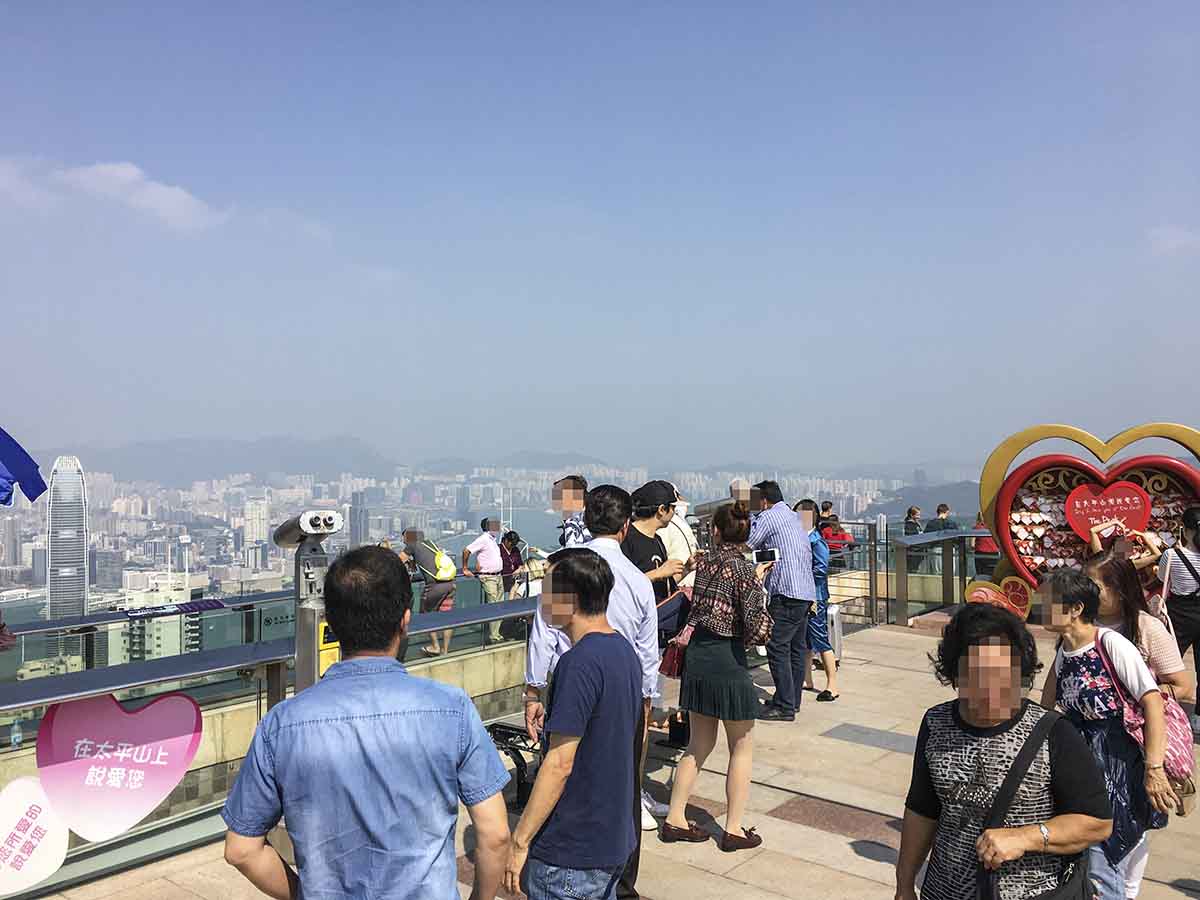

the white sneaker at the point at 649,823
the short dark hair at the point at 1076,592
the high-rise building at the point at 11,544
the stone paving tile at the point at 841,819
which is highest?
the short dark hair at the point at 1076,592

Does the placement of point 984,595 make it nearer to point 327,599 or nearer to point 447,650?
point 447,650

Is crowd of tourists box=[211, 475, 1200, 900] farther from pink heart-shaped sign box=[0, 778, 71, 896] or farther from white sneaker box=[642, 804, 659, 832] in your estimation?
pink heart-shaped sign box=[0, 778, 71, 896]

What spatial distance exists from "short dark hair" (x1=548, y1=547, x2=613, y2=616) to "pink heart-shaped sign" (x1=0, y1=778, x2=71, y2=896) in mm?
2433

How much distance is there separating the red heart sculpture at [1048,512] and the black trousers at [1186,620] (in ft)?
14.3

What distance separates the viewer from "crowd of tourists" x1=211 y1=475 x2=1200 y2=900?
2.08m

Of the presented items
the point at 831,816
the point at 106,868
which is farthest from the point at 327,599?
the point at 831,816

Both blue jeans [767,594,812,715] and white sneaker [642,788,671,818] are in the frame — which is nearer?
white sneaker [642,788,671,818]

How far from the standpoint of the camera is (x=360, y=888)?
208cm

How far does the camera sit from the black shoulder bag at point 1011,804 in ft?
7.59

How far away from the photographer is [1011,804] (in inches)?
91.1

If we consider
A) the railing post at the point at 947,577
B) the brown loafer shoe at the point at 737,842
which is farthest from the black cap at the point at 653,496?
the railing post at the point at 947,577

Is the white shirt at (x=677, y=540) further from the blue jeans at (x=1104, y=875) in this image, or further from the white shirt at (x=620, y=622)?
the blue jeans at (x=1104, y=875)

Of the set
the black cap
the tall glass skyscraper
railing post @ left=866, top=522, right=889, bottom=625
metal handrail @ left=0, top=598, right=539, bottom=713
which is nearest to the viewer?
metal handrail @ left=0, top=598, right=539, bottom=713

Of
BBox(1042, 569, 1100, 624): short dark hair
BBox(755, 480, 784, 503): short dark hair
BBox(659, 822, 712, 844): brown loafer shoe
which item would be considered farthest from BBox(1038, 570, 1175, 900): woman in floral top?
BBox(755, 480, 784, 503): short dark hair
